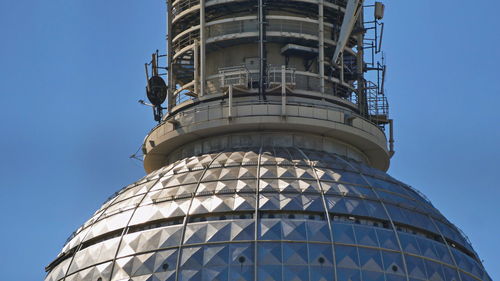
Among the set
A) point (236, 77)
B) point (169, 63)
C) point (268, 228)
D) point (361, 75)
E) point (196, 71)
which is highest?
point (169, 63)

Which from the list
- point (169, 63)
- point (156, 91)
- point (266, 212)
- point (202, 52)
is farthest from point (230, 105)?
point (266, 212)

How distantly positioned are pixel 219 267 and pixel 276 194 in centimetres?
658

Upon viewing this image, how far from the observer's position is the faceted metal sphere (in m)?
101

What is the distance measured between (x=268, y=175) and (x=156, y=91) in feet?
47.4

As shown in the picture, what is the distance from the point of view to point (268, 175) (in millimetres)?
107125

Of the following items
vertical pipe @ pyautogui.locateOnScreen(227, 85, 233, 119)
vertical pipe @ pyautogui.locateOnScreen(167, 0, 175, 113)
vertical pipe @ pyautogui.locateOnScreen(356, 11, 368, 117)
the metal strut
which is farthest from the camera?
vertical pipe @ pyautogui.locateOnScreen(356, 11, 368, 117)

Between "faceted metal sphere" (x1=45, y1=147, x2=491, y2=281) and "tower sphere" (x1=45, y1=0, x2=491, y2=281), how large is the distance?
0.08m

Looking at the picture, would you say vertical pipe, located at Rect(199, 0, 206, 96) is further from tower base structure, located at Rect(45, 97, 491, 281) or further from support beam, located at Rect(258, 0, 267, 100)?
support beam, located at Rect(258, 0, 267, 100)

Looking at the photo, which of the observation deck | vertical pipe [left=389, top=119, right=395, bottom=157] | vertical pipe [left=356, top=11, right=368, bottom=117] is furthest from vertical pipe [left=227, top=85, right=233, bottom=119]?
vertical pipe [left=389, top=119, right=395, bottom=157]

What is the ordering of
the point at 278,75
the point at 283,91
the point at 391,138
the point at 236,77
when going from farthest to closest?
the point at 391,138 < the point at 278,75 < the point at 236,77 < the point at 283,91

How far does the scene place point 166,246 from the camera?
338 feet

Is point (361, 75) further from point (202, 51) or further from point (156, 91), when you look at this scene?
point (156, 91)

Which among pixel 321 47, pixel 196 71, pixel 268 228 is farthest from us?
pixel 196 71

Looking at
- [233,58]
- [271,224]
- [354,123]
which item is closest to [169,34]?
[233,58]
